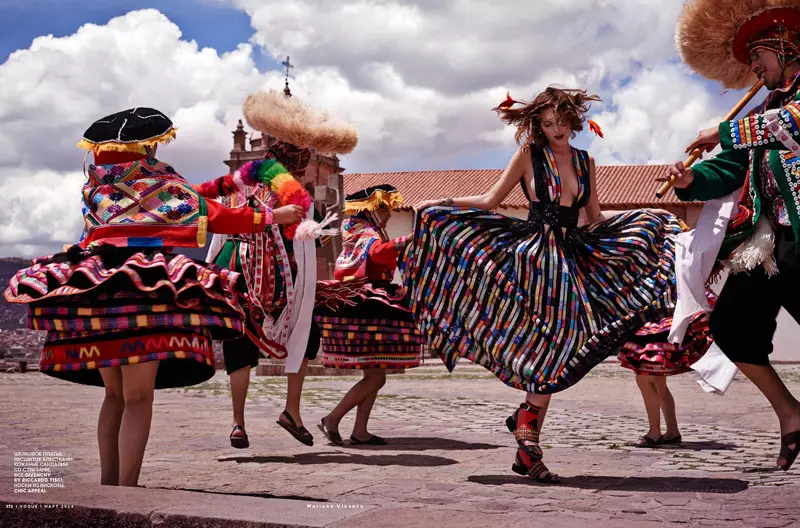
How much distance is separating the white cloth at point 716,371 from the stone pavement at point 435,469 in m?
0.44

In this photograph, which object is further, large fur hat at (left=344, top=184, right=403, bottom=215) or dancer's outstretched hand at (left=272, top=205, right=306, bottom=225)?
large fur hat at (left=344, top=184, right=403, bottom=215)

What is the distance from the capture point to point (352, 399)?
6930mm

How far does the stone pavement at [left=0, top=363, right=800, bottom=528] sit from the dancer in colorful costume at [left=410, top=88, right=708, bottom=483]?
585mm

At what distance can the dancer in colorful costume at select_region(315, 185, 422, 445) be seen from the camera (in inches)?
269

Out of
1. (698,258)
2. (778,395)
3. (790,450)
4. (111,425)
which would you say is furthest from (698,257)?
(111,425)

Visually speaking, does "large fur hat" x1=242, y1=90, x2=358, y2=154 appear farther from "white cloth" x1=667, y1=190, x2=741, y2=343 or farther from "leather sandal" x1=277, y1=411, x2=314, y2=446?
"white cloth" x1=667, y1=190, x2=741, y2=343

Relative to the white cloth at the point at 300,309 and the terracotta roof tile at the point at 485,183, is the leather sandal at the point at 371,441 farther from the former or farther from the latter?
the terracotta roof tile at the point at 485,183

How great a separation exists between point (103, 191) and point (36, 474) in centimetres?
138

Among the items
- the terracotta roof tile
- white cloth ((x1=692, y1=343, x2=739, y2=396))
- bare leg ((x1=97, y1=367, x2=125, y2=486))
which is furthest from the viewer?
the terracotta roof tile

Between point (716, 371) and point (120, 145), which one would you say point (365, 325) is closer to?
point (716, 371)

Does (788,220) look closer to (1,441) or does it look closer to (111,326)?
(111,326)

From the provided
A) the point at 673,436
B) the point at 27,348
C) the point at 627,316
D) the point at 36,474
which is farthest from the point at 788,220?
the point at 27,348

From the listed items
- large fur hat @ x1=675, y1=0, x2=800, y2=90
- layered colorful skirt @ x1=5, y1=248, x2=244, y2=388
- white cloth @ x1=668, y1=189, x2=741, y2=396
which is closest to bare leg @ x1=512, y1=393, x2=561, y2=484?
white cloth @ x1=668, y1=189, x2=741, y2=396

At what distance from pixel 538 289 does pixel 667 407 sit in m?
2.22
